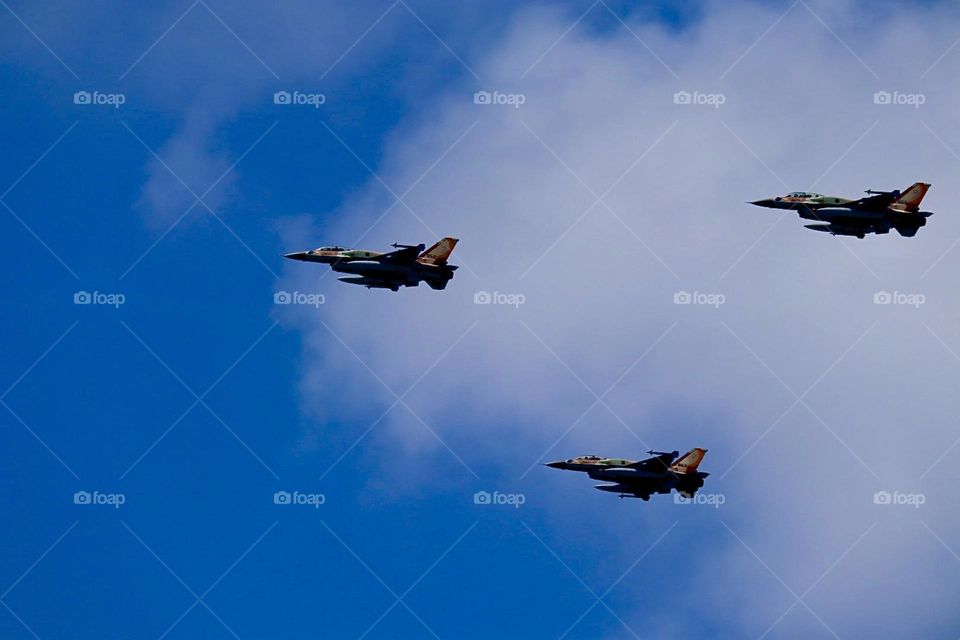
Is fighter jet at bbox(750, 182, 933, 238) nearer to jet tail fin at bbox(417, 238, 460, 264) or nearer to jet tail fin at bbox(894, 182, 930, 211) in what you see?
jet tail fin at bbox(894, 182, 930, 211)

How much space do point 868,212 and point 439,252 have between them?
1102 inches

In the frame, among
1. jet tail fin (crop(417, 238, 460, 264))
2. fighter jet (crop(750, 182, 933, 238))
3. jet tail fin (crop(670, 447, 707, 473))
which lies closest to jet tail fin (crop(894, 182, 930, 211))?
fighter jet (crop(750, 182, 933, 238))

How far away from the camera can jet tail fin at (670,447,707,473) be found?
10244 centimetres

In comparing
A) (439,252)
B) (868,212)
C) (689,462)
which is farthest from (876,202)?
(439,252)

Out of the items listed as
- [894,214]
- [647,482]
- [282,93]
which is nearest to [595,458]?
[647,482]

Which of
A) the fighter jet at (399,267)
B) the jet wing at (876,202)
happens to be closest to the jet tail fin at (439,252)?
the fighter jet at (399,267)

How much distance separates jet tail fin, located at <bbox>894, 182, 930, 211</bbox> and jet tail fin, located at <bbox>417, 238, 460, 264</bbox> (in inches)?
1146

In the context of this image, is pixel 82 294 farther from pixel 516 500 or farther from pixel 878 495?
pixel 878 495

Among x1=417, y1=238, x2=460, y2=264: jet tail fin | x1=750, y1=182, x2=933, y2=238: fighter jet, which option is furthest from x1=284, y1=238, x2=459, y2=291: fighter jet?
x1=750, y1=182, x2=933, y2=238: fighter jet

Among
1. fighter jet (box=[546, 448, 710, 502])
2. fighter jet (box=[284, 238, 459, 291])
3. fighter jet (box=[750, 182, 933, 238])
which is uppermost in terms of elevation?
fighter jet (box=[750, 182, 933, 238])

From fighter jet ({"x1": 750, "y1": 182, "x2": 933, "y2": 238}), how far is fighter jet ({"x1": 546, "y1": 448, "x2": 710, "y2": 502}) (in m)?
17.2

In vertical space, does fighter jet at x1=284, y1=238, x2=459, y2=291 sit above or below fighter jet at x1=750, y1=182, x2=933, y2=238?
below

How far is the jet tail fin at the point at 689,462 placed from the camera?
102438 millimetres

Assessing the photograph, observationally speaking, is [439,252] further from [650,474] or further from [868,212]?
[868,212]
